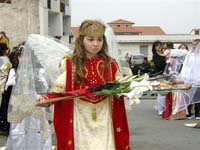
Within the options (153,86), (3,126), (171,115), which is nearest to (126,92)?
(153,86)

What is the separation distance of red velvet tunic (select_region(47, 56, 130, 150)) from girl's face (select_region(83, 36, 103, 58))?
0.09m

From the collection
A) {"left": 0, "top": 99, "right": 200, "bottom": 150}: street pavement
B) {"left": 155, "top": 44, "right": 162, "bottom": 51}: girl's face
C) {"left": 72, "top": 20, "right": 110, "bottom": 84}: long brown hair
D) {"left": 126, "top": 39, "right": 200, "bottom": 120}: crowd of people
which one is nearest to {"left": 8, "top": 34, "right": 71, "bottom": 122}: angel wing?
{"left": 72, "top": 20, "right": 110, "bottom": 84}: long brown hair

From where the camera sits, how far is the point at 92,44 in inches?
172

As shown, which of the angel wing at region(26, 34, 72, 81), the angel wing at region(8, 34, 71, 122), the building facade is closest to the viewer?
the angel wing at region(26, 34, 72, 81)

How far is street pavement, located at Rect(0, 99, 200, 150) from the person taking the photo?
880cm

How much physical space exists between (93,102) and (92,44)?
43cm

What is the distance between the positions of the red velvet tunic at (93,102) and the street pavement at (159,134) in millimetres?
4119

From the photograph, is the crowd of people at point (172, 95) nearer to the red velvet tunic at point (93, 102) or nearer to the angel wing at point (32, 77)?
the angel wing at point (32, 77)

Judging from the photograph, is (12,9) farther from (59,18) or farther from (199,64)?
(199,64)

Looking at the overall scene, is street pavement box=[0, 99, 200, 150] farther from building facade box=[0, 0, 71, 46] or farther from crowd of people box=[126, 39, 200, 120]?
building facade box=[0, 0, 71, 46]

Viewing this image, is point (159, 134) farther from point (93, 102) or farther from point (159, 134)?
point (93, 102)

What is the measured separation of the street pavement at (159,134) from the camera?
8.80m

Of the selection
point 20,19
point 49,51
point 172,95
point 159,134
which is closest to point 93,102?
point 49,51

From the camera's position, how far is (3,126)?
416 inches
